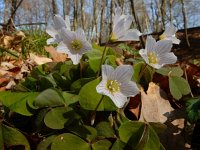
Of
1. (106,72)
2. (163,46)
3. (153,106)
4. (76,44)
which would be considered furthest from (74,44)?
(153,106)

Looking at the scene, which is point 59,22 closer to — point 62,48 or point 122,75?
point 62,48

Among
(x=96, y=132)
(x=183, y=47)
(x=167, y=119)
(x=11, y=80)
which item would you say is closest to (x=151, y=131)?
(x=96, y=132)

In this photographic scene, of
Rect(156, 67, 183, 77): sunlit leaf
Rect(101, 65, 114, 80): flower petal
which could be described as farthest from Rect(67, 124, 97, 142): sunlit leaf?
Rect(156, 67, 183, 77): sunlit leaf

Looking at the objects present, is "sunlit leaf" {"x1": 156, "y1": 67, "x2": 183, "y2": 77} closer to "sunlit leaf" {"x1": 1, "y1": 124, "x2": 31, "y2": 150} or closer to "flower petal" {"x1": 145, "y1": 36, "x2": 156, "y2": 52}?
"flower petal" {"x1": 145, "y1": 36, "x2": 156, "y2": 52}

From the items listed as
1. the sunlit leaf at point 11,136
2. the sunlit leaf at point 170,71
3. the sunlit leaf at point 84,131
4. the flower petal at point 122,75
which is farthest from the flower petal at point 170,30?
the sunlit leaf at point 11,136

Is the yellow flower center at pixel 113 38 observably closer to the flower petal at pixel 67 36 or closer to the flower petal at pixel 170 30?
the flower petal at pixel 67 36

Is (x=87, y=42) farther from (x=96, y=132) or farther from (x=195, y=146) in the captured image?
(x=195, y=146)
